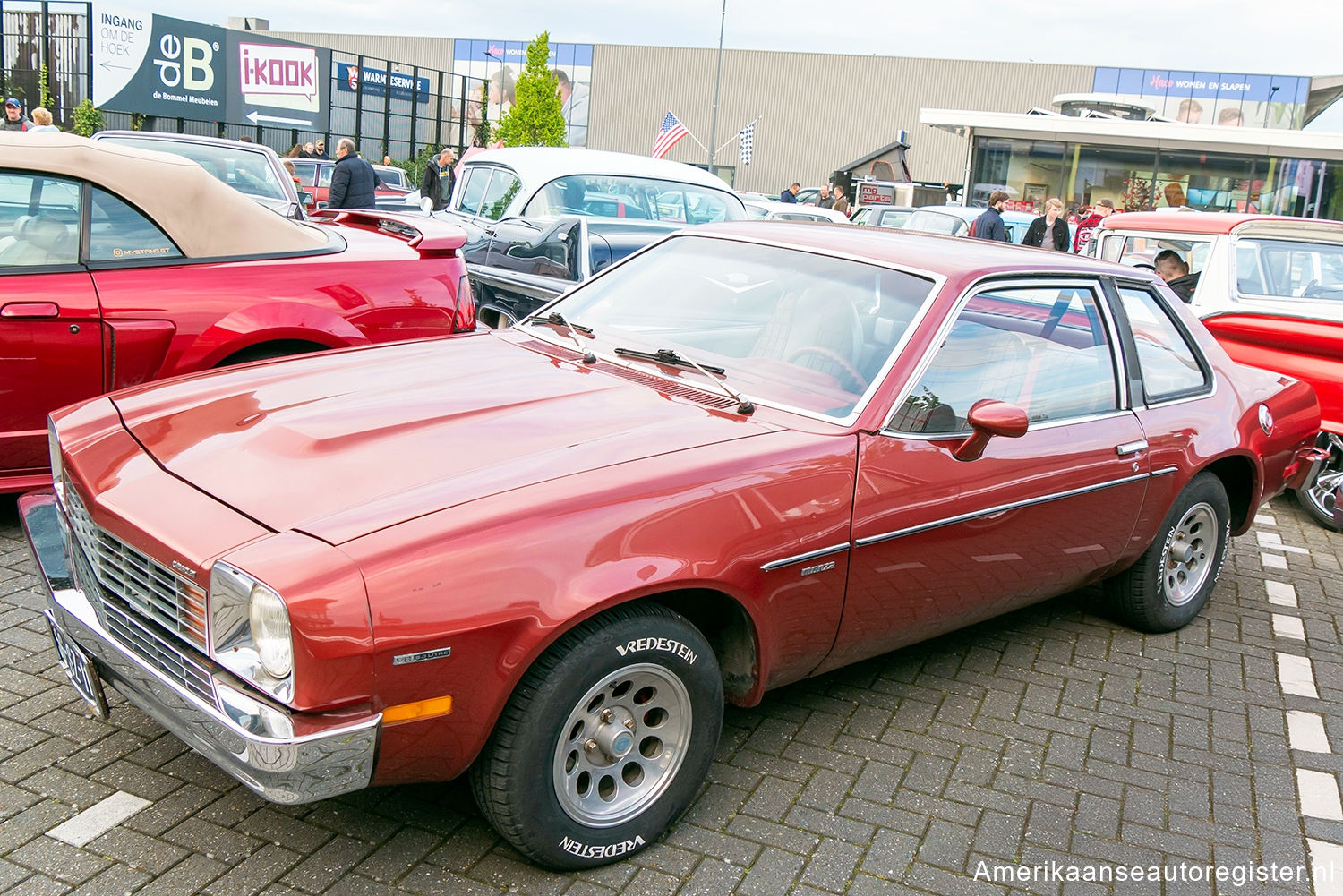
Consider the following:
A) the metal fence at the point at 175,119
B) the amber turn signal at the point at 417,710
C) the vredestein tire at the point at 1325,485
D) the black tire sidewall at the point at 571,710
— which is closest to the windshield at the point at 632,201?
the vredestein tire at the point at 1325,485

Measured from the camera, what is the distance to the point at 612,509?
8.80 ft

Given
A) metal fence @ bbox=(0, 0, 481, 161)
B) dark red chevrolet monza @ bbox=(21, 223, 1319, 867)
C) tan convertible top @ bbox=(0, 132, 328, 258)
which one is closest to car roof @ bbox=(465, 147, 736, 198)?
tan convertible top @ bbox=(0, 132, 328, 258)

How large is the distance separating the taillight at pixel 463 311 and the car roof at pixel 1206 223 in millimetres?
5813

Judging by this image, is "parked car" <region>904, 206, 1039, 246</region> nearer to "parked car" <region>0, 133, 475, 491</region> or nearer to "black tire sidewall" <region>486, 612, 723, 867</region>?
"parked car" <region>0, 133, 475, 491</region>

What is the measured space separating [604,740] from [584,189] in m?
7.82

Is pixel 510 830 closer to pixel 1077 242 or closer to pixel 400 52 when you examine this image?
pixel 1077 242

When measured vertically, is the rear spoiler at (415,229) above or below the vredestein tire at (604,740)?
above

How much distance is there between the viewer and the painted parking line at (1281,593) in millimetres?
5344

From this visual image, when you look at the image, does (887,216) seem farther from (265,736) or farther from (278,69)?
(265,736)

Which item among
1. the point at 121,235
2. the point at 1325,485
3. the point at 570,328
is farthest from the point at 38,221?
the point at 1325,485

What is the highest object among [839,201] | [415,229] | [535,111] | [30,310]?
[535,111]

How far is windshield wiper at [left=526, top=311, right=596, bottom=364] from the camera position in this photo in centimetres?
376

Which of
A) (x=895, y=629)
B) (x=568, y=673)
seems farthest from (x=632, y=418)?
(x=895, y=629)

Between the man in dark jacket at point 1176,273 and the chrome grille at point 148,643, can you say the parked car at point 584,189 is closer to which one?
the man in dark jacket at point 1176,273
